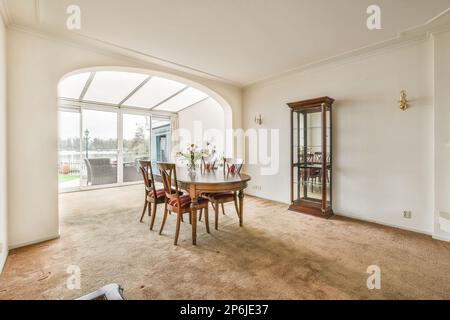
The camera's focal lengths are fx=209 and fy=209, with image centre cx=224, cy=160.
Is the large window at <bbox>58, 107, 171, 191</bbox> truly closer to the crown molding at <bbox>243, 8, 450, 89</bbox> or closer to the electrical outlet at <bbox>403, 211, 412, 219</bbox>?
the crown molding at <bbox>243, 8, 450, 89</bbox>

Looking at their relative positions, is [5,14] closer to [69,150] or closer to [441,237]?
[69,150]

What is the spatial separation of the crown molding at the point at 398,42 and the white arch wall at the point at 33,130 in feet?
12.1

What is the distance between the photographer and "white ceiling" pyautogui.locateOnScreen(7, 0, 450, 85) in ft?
7.09

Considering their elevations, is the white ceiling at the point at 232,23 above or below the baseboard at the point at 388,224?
above

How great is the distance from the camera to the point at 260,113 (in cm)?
473

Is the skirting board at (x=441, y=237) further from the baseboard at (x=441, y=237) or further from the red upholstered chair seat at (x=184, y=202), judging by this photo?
the red upholstered chair seat at (x=184, y=202)

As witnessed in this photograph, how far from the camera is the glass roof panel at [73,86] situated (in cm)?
423

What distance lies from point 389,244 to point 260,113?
3.26 meters

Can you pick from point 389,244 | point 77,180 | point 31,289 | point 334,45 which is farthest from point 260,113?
point 77,180

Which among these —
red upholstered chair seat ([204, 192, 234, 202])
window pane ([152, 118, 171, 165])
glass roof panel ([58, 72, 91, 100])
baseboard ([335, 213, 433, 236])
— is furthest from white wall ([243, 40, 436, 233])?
window pane ([152, 118, 171, 165])

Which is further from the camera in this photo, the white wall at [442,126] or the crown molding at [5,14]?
the white wall at [442,126]

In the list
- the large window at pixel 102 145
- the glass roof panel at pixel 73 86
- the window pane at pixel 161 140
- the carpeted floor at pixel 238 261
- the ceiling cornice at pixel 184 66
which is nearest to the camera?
the carpeted floor at pixel 238 261

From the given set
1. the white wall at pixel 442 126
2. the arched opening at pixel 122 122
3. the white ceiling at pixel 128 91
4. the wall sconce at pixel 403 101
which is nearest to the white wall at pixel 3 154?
the white ceiling at pixel 128 91

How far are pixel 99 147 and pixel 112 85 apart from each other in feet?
6.51
